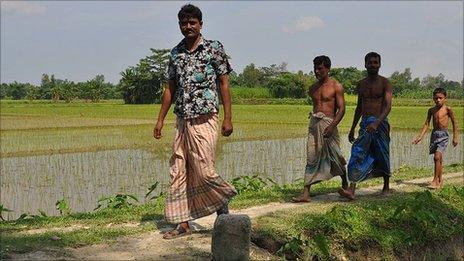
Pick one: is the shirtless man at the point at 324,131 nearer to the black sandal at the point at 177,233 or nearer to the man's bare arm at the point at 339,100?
the man's bare arm at the point at 339,100

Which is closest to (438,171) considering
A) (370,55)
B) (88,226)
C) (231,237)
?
(370,55)

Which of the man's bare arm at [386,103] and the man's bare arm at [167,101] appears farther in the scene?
the man's bare arm at [386,103]

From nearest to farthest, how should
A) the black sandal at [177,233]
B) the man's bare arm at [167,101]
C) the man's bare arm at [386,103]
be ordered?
the black sandal at [177,233]
the man's bare arm at [167,101]
the man's bare arm at [386,103]

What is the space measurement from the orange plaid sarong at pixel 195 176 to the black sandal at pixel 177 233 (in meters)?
0.07

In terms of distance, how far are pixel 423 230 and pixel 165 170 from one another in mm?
6692

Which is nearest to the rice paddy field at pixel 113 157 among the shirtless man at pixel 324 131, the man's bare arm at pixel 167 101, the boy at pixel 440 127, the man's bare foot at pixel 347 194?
the boy at pixel 440 127

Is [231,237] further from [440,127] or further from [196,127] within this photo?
[440,127]

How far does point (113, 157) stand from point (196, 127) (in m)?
8.88

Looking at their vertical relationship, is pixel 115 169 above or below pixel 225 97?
A: below

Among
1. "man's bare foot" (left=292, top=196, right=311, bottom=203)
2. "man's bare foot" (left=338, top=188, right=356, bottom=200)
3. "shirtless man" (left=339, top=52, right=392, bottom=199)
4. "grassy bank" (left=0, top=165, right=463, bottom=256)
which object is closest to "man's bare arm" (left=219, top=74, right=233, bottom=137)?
"grassy bank" (left=0, top=165, right=463, bottom=256)

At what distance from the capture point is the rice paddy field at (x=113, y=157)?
8.69m

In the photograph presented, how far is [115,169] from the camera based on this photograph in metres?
10.7

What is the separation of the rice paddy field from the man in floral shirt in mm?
3664

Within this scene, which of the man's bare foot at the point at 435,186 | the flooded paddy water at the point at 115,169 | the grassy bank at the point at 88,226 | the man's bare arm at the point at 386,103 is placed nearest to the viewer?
the grassy bank at the point at 88,226
